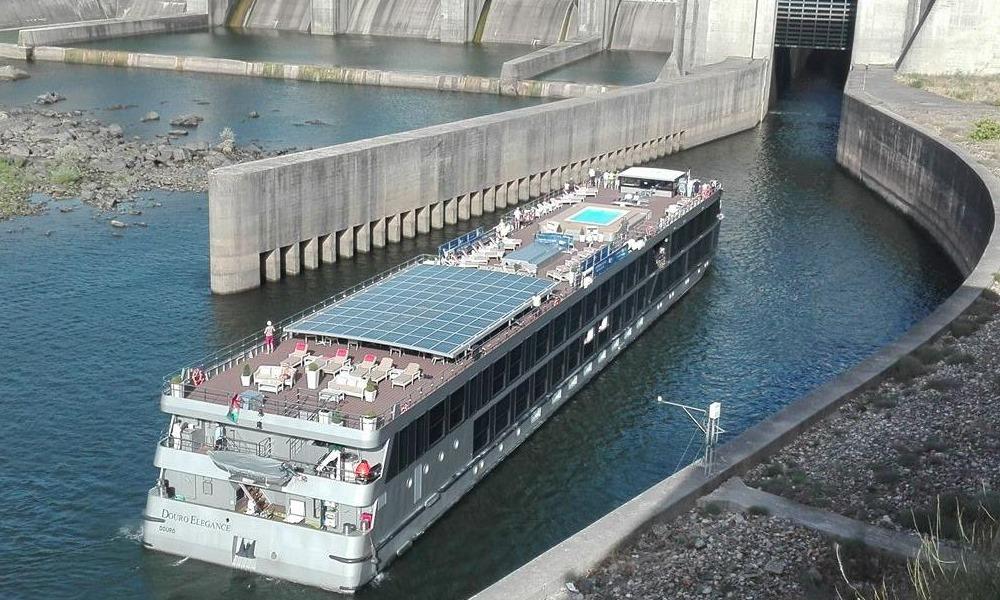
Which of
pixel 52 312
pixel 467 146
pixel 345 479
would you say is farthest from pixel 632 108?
pixel 345 479

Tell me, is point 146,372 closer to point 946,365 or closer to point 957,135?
point 946,365

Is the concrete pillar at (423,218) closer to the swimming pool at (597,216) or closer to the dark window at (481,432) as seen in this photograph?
the swimming pool at (597,216)

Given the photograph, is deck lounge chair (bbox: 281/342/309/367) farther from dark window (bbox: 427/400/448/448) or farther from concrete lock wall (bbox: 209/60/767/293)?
concrete lock wall (bbox: 209/60/767/293)

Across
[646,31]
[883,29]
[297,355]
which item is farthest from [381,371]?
[646,31]

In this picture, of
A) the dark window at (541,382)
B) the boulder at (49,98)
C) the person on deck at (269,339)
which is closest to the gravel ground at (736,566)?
the dark window at (541,382)

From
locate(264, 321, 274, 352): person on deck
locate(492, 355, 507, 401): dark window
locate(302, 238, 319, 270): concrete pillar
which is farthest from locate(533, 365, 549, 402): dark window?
locate(302, 238, 319, 270): concrete pillar
